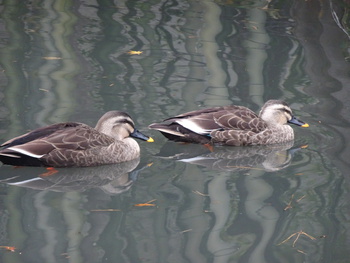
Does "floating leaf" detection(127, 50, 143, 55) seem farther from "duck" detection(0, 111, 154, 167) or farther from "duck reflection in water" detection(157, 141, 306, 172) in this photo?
"duck" detection(0, 111, 154, 167)

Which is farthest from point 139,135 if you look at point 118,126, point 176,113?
point 176,113

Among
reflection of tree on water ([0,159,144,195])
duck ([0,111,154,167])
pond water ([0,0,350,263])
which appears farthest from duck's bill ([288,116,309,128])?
reflection of tree on water ([0,159,144,195])

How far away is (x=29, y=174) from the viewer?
7941mm

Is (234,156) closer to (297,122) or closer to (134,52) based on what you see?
(297,122)

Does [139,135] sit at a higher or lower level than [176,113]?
higher

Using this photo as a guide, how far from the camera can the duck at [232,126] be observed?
9.02 metres

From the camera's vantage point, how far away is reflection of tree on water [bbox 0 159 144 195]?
7.64 m

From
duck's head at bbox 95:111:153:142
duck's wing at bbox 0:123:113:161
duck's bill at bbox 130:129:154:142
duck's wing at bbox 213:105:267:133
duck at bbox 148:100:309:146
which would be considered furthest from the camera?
duck's wing at bbox 213:105:267:133

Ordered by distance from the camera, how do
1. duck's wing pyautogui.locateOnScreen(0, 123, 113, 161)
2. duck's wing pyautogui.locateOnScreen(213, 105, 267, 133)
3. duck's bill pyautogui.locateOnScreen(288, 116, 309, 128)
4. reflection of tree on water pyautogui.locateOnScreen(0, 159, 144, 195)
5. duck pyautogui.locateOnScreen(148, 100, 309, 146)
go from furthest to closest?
1. duck's bill pyautogui.locateOnScreen(288, 116, 309, 128)
2. duck's wing pyautogui.locateOnScreen(213, 105, 267, 133)
3. duck pyautogui.locateOnScreen(148, 100, 309, 146)
4. duck's wing pyautogui.locateOnScreen(0, 123, 113, 161)
5. reflection of tree on water pyautogui.locateOnScreen(0, 159, 144, 195)

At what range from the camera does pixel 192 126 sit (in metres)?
8.99

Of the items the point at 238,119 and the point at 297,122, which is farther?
the point at 297,122

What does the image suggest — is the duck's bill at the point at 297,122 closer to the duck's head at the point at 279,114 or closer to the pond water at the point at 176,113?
the duck's head at the point at 279,114

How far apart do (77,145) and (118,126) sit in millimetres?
650

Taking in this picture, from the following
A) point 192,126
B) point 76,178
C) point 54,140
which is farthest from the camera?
point 192,126
